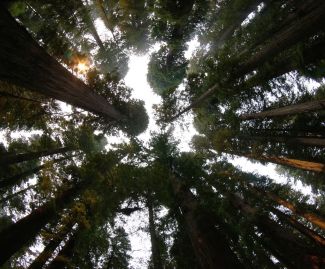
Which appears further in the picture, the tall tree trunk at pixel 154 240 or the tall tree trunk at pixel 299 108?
the tall tree trunk at pixel 154 240

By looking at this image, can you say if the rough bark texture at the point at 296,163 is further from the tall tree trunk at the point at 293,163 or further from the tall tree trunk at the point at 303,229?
the tall tree trunk at the point at 303,229

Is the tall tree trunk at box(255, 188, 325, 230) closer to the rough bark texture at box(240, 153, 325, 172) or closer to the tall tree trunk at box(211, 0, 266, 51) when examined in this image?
the rough bark texture at box(240, 153, 325, 172)

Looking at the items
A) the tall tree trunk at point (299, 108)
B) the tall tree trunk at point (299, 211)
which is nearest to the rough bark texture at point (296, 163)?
the tall tree trunk at point (299, 211)

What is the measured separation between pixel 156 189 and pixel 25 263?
16.8 feet

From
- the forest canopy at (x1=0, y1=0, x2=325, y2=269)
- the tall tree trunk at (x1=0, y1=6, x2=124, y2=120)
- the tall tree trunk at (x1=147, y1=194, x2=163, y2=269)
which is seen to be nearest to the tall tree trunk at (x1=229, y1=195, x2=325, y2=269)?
the forest canopy at (x1=0, y1=0, x2=325, y2=269)

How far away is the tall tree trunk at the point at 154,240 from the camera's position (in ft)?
30.0

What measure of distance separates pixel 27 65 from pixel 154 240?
29.3ft

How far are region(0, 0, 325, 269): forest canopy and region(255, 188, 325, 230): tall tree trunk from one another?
5 cm

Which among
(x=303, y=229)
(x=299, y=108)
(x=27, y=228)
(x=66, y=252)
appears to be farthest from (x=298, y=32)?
→ (x=66, y=252)

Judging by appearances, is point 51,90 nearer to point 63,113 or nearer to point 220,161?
point 63,113

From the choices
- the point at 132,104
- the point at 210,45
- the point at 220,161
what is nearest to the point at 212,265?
the point at 220,161

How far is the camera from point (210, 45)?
1997cm

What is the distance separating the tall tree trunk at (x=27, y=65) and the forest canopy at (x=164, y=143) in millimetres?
23

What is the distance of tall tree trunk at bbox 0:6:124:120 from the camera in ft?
10.6
